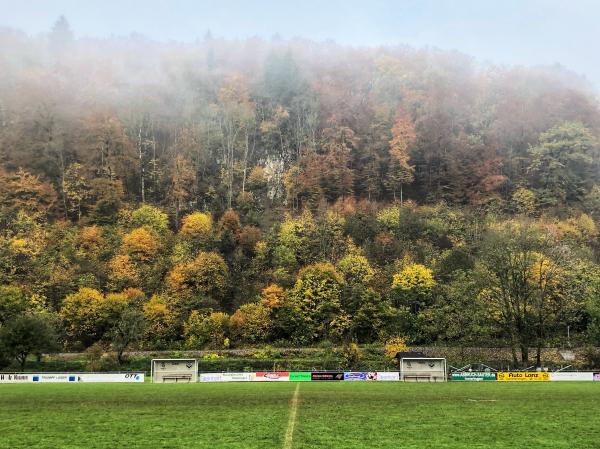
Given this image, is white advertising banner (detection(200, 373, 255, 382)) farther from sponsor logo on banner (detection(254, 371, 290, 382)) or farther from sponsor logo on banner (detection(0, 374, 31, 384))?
sponsor logo on banner (detection(0, 374, 31, 384))

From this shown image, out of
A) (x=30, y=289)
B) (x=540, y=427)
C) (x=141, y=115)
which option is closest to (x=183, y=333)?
(x=30, y=289)

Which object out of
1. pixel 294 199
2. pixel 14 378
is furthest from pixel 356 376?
pixel 294 199

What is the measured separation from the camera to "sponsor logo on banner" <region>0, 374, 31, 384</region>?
165ft

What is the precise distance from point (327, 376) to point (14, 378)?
1127 inches

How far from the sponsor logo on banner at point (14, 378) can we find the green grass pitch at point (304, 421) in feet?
66.3

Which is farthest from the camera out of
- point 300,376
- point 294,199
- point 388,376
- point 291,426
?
point 294,199

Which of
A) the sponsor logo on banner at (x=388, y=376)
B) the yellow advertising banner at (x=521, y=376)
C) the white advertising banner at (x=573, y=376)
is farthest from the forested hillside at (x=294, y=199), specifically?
the sponsor logo on banner at (x=388, y=376)

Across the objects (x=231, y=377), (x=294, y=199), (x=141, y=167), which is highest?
(x=141, y=167)

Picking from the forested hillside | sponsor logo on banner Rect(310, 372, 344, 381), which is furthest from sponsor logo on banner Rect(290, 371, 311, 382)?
the forested hillside

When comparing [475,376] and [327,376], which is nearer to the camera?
[475,376]

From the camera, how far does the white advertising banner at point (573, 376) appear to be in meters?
51.5

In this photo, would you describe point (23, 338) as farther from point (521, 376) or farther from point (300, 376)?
point (521, 376)

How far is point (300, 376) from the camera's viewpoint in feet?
175

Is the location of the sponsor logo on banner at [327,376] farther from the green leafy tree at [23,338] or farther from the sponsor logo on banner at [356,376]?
the green leafy tree at [23,338]
